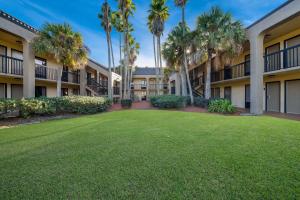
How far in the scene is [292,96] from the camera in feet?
41.2

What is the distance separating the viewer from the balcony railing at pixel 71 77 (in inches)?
717

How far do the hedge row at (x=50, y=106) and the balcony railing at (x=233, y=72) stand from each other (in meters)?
13.4

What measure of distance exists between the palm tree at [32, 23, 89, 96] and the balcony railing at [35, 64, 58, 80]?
91.5 inches

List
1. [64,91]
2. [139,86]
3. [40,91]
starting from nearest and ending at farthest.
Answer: [40,91] → [64,91] → [139,86]

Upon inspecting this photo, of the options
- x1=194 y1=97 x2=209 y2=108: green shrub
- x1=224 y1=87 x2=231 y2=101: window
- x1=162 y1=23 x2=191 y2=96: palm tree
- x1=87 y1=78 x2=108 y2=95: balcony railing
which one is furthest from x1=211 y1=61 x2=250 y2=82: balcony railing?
x1=87 y1=78 x2=108 y2=95: balcony railing

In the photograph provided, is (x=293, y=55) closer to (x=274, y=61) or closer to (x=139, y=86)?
(x=274, y=61)

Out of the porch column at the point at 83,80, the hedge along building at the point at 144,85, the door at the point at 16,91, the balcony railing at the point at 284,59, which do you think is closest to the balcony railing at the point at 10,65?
the door at the point at 16,91

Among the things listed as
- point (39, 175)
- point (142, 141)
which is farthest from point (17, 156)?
point (142, 141)

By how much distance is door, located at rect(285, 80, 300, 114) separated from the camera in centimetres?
1216

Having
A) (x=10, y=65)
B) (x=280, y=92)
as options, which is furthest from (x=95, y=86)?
(x=280, y=92)

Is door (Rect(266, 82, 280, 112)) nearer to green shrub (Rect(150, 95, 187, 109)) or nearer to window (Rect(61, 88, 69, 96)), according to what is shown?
green shrub (Rect(150, 95, 187, 109))

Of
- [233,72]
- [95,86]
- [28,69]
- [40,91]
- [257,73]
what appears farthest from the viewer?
[95,86]

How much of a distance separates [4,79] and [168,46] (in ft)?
52.2

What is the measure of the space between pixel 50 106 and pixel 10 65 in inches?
199
